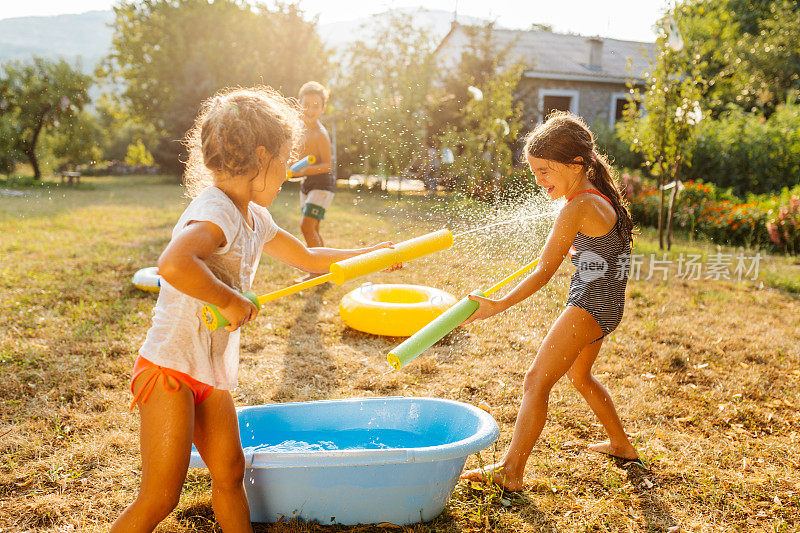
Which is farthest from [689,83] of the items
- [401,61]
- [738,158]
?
[401,61]

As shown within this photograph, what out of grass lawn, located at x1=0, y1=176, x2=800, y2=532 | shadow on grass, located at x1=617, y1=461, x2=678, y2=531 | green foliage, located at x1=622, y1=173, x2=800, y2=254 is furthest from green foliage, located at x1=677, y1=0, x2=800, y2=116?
shadow on grass, located at x1=617, y1=461, x2=678, y2=531

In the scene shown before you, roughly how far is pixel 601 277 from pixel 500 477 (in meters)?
0.96

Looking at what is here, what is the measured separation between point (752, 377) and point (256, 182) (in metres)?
3.63

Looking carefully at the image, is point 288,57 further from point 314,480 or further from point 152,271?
point 314,480

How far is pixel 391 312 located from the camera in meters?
4.47

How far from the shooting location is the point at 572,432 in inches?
127

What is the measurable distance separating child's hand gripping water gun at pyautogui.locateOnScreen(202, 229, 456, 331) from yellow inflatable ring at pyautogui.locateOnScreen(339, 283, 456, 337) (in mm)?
1857

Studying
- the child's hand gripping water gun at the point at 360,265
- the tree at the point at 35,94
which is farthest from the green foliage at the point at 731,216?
the tree at the point at 35,94

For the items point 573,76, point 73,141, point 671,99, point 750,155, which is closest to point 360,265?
point 671,99

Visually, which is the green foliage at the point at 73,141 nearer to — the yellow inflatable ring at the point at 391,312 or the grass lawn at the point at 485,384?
the grass lawn at the point at 485,384

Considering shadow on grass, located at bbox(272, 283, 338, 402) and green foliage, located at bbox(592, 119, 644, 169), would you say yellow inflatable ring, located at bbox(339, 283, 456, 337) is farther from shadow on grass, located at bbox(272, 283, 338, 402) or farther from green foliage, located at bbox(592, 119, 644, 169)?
green foliage, located at bbox(592, 119, 644, 169)

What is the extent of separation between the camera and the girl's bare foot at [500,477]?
2.62 m

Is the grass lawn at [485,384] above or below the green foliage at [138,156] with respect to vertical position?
below

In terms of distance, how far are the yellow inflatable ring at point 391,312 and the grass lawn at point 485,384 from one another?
0.13 meters
